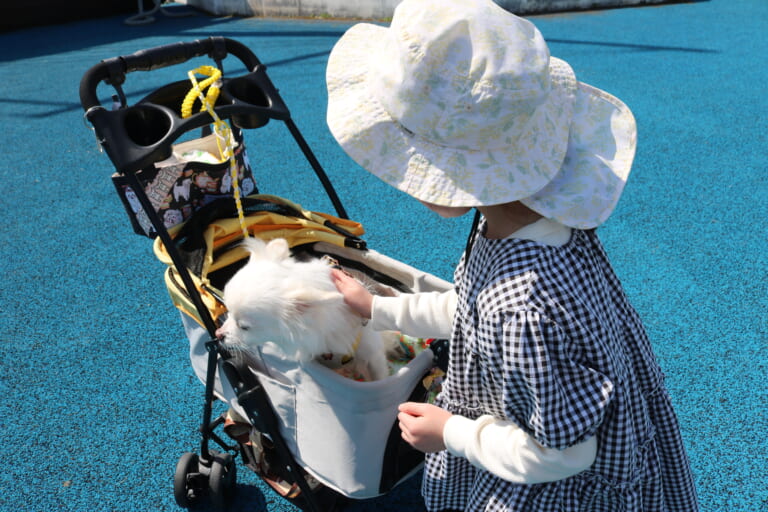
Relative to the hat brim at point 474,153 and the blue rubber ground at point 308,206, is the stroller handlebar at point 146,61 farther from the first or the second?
the blue rubber ground at point 308,206

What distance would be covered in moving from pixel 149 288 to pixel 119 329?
0.37 metres

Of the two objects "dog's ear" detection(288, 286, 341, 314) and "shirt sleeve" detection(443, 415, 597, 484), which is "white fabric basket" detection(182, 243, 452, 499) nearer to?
"dog's ear" detection(288, 286, 341, 314)

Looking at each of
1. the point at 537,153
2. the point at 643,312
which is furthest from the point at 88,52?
the point at 537,153

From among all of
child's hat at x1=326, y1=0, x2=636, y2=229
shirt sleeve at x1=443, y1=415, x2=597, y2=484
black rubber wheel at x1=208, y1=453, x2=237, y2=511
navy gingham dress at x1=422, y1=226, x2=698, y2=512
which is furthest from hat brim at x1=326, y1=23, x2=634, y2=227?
black rubber wheel at x1=208, y1=453, x2=237, y2=511

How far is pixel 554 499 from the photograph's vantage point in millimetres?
1212

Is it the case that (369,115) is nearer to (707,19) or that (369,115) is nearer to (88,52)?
(88,52)

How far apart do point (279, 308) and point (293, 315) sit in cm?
4

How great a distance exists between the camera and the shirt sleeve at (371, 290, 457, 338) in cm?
145

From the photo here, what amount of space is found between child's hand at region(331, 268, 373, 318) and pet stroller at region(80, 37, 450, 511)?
186 mm

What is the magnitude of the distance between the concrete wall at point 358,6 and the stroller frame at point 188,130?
7466 mm

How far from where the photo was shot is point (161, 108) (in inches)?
64.3

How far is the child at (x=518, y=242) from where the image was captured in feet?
3.22

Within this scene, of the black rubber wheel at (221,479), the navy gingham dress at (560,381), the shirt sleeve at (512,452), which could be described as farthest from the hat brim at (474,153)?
the black rubber wheel at (221,479)

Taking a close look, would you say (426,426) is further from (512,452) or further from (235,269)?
(235,269)
